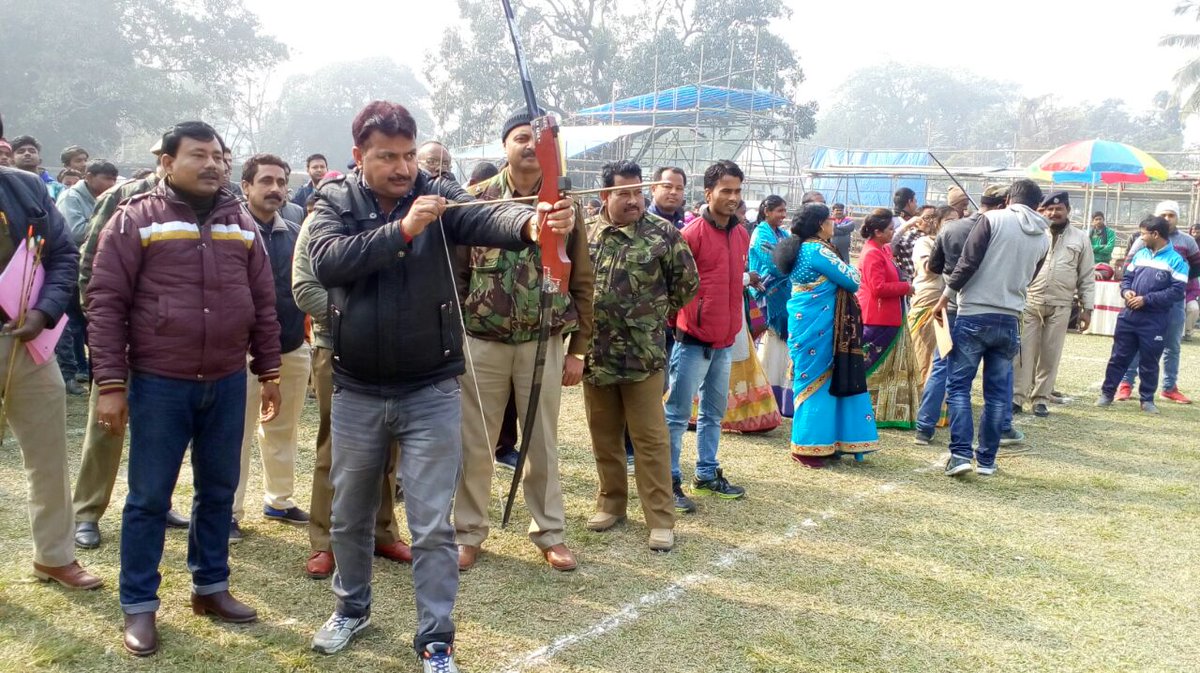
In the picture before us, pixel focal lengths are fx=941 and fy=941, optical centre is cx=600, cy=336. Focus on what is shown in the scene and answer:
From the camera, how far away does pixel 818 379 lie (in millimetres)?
6250

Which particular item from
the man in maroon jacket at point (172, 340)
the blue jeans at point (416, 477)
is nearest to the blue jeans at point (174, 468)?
the man in maroon jacket at point (172, 340)

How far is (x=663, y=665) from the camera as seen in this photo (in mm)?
3357

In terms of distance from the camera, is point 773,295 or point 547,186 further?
point 773,295

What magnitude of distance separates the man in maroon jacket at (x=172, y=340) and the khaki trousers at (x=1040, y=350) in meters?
7.04

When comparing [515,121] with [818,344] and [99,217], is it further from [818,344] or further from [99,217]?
[818,344]

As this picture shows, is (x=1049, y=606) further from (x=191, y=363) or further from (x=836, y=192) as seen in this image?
(x=836, y=192)

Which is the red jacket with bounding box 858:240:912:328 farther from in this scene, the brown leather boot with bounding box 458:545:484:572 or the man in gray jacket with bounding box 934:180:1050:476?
the brown leather boot with bounding box 458:545:484:572

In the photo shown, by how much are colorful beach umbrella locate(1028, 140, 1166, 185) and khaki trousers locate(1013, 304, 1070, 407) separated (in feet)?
21.7

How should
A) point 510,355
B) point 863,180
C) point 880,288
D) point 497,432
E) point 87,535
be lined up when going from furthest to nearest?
point 863,180, point 880,288, point 497,432, point 87,535, point 510,355

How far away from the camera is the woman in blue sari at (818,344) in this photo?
6.05m

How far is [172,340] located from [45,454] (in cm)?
99

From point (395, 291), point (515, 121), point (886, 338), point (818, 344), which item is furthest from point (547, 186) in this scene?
point (886, 338)

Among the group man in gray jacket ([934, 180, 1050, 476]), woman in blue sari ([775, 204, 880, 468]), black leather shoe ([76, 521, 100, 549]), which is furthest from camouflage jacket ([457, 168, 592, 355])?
man in gray jacket ([934, 180, 1050, 476])

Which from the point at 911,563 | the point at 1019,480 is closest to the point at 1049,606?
the point at 911,563
